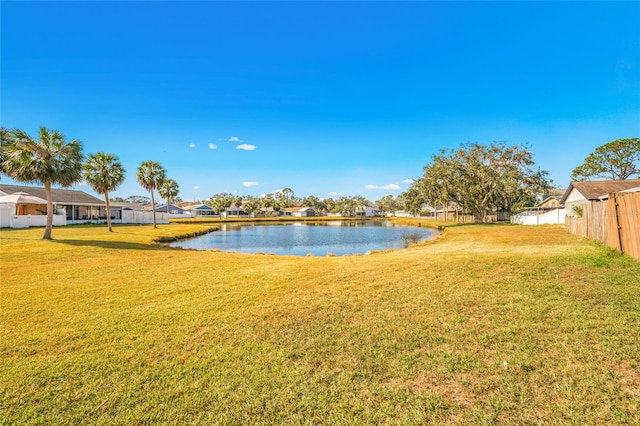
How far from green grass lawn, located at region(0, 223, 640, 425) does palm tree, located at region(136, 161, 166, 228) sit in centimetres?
3240

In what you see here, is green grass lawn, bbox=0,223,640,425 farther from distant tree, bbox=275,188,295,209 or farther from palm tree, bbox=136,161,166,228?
distant tree, bbox=275,188,295,209

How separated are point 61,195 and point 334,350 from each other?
50.3 meters

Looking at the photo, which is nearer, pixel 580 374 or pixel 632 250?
pixel 580 374

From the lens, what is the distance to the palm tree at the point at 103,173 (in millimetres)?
28375

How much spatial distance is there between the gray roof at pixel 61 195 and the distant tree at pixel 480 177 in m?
47.2

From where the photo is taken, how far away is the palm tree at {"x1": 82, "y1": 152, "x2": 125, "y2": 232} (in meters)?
28.4

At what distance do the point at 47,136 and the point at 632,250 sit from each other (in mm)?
27253

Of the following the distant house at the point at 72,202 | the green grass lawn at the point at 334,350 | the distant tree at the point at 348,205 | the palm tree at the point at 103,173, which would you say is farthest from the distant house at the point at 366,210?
the green grass lawn at the point at 334,350

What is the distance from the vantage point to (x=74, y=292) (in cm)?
705

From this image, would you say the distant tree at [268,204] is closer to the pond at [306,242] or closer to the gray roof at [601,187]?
the pond at [306,242]

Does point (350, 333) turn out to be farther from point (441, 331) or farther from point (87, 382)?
point (87, 382)

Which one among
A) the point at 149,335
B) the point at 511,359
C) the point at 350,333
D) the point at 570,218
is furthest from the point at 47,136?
the point at 570,218

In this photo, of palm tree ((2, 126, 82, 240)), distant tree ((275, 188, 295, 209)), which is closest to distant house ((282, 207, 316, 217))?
distant tree ((275, 188, 295, 209))

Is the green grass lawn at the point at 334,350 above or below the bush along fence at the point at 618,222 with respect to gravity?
below
